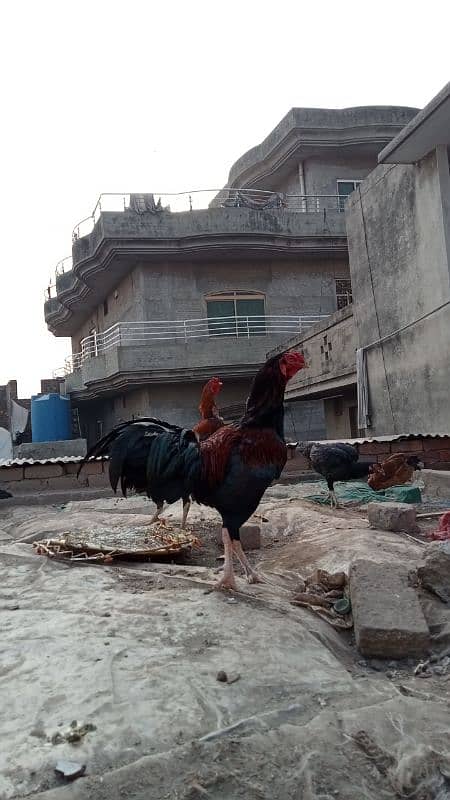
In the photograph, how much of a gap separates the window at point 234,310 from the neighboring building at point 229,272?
0.13 feet

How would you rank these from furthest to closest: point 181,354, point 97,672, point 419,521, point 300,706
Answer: point 181,354 < point 419,521 < point 97,672 < point 300,706

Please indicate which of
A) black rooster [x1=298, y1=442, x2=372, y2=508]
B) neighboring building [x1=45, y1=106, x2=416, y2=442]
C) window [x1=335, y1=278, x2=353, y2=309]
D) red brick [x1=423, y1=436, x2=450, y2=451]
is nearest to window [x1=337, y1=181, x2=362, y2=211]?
neighboring building [x1=45, y1=106, x2=416, y2=442]

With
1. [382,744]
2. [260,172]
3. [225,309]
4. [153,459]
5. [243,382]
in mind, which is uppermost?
[260,172]

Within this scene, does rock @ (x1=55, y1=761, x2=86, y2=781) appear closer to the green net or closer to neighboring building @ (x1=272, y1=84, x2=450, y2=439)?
the green net

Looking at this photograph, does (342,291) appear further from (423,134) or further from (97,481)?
(97,481)

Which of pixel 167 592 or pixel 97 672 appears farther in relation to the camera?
pixel 167 592

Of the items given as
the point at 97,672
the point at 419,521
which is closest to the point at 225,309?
the point at 419,521

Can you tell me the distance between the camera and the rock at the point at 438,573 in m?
3.80

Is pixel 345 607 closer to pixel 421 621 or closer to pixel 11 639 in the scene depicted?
pixel 421 621

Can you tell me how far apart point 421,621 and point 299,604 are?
35.0 inches

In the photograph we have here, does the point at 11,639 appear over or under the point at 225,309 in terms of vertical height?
under

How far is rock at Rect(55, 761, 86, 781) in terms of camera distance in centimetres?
209

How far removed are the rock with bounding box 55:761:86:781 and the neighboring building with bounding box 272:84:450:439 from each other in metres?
9.10

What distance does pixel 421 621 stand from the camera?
3340mm
